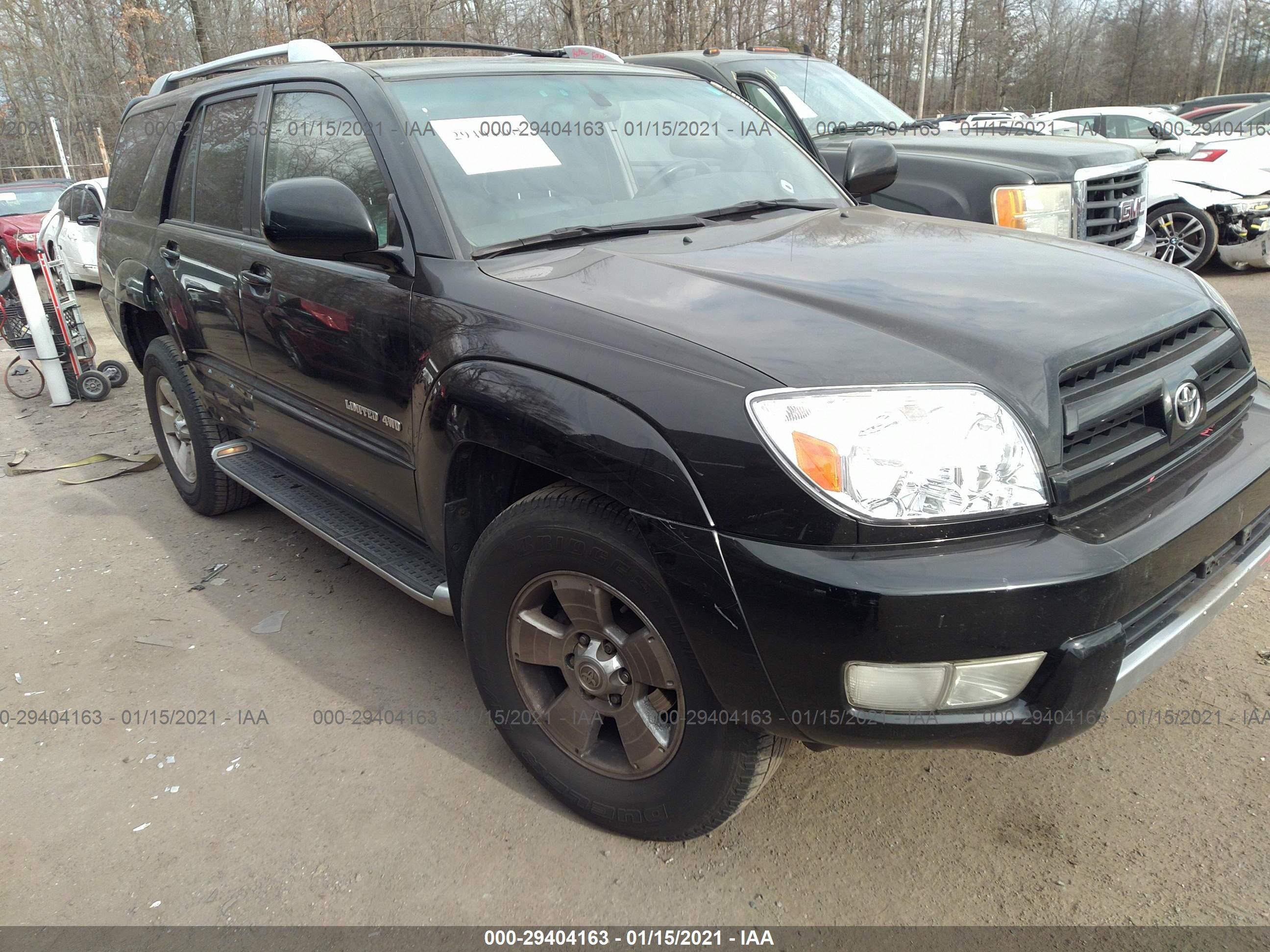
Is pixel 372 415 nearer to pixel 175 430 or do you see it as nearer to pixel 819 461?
pixel 819 461

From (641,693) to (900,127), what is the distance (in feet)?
19.8

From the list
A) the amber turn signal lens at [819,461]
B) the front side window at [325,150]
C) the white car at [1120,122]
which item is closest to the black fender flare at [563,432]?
the amber turn signal lens at [819,461]

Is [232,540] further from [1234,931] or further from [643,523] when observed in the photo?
[1234,931]

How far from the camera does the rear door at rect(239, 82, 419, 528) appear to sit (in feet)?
8.75

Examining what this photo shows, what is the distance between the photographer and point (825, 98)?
6871 mm

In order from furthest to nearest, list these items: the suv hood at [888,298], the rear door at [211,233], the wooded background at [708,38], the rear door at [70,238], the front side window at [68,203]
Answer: the wooded background at [708,38], the rear door at [70,238], the front side window at [68,203], the rear door at [211,233], the suv hood at [888,298]

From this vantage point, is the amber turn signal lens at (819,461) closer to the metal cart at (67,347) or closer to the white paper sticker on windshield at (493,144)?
the white paper sticker on windshield at (493,144)

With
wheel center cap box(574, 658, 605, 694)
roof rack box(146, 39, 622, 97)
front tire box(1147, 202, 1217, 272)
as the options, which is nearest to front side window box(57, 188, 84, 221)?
roof rack box(146, 39, 622, 97)

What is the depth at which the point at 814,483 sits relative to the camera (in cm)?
172

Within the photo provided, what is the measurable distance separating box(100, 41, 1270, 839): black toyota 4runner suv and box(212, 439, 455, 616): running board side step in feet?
0.06

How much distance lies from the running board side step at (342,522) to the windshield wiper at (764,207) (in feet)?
4.62

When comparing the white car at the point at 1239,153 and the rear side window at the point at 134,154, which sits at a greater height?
the rear side window at the point at 134,154

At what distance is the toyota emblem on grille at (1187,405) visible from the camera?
2084mm

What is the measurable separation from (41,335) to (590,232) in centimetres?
629
